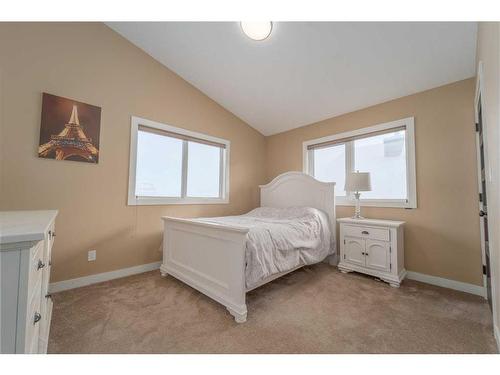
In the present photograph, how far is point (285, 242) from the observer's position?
213cm

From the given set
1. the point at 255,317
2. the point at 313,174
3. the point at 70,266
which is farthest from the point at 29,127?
the point at 313,174

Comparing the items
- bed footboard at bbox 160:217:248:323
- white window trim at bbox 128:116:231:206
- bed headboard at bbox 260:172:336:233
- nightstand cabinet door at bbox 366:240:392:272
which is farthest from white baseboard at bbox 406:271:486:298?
white window trim at bbox 128:116:231:206

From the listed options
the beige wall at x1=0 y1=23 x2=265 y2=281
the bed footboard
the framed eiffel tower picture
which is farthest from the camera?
the framed eiffel tower picture

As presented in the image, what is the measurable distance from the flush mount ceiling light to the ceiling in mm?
66

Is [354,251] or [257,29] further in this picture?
[354,251]

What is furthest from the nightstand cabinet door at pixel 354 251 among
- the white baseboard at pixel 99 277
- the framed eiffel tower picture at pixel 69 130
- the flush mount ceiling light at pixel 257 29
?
the framed eiffel tower picture at pixel 69 130

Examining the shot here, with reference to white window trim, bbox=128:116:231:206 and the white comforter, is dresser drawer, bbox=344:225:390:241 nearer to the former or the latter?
the white comforter

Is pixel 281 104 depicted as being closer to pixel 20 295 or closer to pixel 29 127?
pixel 29 127

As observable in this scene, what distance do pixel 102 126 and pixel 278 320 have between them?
272 cm

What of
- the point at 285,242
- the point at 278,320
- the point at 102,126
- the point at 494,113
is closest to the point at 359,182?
the point at 285,242

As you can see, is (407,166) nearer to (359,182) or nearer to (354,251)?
(359,182)

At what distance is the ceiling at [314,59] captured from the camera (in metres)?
2.05

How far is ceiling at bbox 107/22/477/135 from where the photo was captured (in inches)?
80.7

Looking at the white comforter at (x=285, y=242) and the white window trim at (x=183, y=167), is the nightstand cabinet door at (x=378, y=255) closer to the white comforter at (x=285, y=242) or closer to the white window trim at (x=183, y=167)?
the white comforter at (x=285, y=242)
